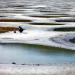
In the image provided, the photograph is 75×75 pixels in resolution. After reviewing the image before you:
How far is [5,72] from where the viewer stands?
8891mm

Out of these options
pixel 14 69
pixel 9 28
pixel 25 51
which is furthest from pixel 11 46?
pixel 9 28

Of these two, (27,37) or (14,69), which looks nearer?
(14,69)

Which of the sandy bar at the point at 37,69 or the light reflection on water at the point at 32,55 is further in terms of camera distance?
the light reflection on water at the point at 32,55

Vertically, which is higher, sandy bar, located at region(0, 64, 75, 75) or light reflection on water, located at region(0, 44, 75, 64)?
sandy bar, located at region(0, 64, 75, 75)

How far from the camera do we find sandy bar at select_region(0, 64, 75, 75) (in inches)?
346

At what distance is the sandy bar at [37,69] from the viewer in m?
8.79

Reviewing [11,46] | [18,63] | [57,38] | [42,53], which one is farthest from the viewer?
[57,38]

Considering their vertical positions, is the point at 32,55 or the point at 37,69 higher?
the point at 37,69

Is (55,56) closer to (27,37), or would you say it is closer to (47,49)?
(47,49)

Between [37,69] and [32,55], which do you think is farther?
[32,55]

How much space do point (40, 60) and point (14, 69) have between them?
180 cm

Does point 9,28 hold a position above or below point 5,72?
below

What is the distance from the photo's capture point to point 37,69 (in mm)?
9133

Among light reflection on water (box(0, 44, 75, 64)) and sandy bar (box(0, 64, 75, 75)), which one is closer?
sandy bar (box(0, 64, 75, 75))
